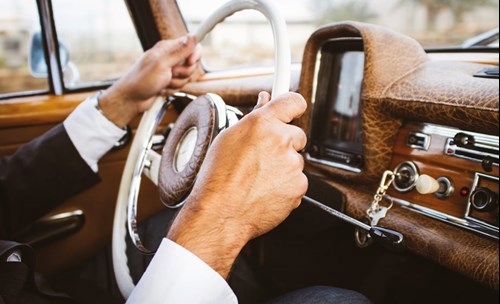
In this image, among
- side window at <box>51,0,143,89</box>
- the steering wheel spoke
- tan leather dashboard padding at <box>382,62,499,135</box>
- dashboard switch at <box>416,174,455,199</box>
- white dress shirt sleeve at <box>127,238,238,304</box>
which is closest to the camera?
white dress shirt sleeve at <box>127,238,238,304</box>

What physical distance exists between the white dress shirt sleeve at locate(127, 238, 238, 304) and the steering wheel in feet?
0.62

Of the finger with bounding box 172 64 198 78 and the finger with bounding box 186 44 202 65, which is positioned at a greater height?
the finger with bounding box 186 44 202 65

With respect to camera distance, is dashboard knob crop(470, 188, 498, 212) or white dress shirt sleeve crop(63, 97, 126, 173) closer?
dashboard knob crop(470, 188, 498, 212)

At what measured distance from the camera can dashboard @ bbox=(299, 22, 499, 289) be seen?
86 cm

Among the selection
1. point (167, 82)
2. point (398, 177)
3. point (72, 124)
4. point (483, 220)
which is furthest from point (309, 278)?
point (72, 124)

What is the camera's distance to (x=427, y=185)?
37.1 inches

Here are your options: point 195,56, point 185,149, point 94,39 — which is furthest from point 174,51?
point 94,39

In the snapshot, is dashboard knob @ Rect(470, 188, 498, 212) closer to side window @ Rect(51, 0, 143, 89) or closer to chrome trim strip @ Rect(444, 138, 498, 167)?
chrome trim strip @ Rect(444, 138, 498, 167)

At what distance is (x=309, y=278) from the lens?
1456 mm

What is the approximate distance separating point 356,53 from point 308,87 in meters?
0.16

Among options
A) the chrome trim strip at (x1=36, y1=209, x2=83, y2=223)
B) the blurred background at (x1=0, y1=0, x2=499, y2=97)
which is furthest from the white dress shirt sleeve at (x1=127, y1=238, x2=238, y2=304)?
the blurred background at (x1=0, y1=0, x2=499, y2=97)

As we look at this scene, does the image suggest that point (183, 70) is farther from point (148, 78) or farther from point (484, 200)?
point (484, 200)

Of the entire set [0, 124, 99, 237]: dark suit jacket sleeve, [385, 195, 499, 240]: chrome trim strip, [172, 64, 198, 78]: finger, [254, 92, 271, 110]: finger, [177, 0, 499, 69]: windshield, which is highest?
[177, 0, 499, 69]: windshield

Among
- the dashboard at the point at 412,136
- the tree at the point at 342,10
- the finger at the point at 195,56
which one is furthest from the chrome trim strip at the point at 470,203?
the tree at the point at 342,10
